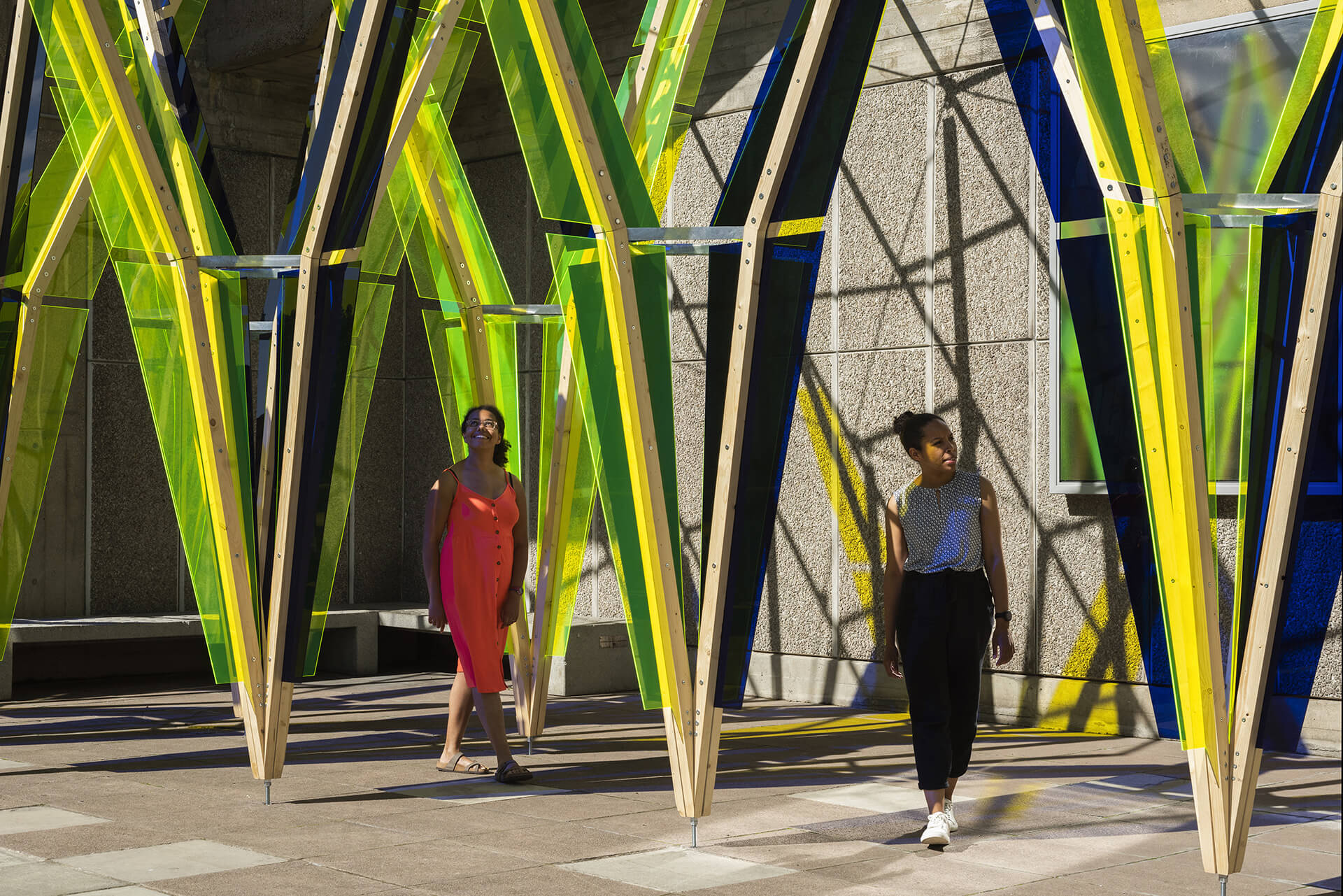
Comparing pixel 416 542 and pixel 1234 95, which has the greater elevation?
pixel 1234 95

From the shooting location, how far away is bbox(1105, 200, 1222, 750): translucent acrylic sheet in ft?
15.0

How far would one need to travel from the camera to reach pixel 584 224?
5.61 m

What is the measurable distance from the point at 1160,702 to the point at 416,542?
364 inches

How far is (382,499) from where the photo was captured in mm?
13508

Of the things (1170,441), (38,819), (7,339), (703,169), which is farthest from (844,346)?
(38,819)

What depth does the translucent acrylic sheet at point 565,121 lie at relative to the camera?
554cm

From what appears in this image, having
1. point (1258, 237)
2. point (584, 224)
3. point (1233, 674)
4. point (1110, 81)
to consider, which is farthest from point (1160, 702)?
point (584, 224)

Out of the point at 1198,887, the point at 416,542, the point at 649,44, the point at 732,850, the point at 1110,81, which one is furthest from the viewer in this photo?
the point at 416,542

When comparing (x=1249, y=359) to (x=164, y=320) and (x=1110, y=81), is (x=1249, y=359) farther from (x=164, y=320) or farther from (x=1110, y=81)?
(x=164, y=320)

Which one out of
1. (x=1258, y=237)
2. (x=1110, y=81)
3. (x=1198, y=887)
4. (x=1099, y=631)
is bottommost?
(x=1198, y=887)

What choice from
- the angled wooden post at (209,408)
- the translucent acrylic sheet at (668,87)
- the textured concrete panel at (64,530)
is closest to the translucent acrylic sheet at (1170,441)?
the translucent acrylic sheet at (668,87)

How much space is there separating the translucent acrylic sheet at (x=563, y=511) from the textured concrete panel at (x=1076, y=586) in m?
2.70

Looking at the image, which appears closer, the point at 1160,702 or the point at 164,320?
the point at 1160,702

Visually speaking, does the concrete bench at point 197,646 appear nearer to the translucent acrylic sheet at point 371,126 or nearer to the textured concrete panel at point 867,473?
the textured concrete panel at point 867,473
